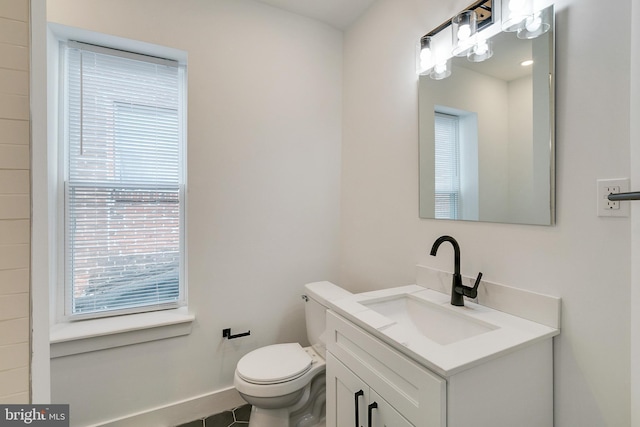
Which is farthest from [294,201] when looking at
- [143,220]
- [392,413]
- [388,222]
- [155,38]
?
[392,413]

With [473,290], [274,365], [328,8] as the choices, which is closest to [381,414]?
[473,290]

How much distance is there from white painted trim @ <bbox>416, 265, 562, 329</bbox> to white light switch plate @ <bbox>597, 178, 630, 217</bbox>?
0.33 metres

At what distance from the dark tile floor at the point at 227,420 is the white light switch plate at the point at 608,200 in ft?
6.49

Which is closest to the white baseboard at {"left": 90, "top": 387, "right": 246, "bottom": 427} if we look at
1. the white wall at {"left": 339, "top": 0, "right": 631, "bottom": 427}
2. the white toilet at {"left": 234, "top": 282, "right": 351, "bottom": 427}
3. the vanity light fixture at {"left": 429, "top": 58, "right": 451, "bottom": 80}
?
the white toilet at {"left": 234, "top": 282, "right": 351, "bottom": 427}

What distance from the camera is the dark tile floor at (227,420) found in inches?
65.0

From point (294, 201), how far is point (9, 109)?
4.67 feet

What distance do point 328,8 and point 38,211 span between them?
1.96 m

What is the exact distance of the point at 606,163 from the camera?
856 mm

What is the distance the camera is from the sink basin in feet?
3.61

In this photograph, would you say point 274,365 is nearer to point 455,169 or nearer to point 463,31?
point 455,169

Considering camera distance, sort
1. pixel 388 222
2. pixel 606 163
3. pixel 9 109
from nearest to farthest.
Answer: pixel 9 109 < pixel 606 163 < pixel 388 222

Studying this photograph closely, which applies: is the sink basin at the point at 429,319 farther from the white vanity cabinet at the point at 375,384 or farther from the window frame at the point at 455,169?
the window frame at the point at 455,169

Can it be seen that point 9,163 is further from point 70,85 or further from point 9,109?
point 70,85

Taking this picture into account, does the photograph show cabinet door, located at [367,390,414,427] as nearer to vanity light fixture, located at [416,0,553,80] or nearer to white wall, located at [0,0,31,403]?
white wall, located at [0,0,31,403]
